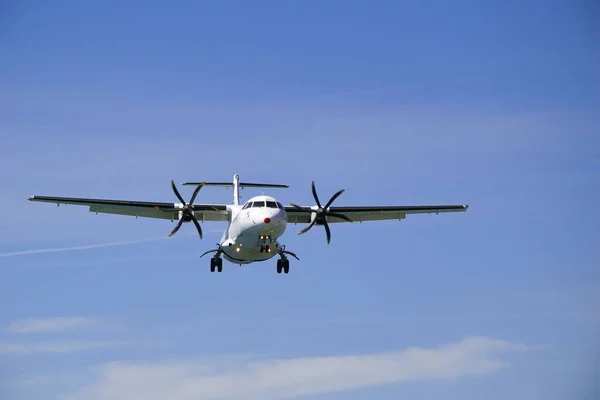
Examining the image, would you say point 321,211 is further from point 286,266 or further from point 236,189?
point 236,189

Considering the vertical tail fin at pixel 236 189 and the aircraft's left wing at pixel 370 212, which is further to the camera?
the vertical tail fin at pixel 236 189

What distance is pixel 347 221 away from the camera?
54.6 m

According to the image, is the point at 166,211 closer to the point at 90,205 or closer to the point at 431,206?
the point at 90,205

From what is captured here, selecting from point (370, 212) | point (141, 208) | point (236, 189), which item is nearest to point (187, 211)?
point (141, 208)

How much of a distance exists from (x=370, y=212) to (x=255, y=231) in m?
10.1

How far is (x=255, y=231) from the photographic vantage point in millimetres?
46375

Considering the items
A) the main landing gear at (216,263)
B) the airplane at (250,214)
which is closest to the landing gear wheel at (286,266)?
the airplane at (250,214)

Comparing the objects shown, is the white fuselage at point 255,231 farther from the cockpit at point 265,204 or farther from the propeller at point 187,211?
the propeller at point 187,211

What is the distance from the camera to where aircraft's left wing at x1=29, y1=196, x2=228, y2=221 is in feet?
163

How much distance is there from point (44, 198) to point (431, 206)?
21521 millimetres

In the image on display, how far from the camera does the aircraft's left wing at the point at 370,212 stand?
52.6m

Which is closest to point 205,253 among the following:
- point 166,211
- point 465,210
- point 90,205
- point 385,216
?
point 166,211

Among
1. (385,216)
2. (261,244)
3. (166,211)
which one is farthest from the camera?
(385,216)

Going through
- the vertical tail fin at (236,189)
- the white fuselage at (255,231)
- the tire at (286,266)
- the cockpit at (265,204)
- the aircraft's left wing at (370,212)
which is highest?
the vertical tail fin at (236,189)
